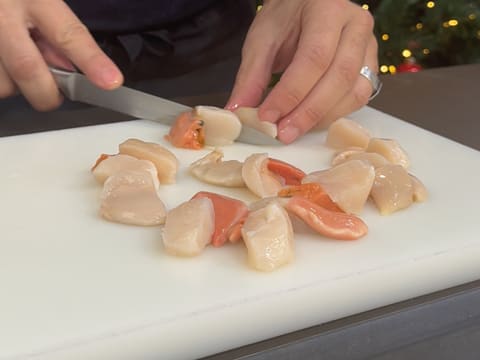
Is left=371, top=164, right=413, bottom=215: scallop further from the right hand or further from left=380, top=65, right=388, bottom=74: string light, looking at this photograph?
left=380, top=65, right=388, bottom=74: string light

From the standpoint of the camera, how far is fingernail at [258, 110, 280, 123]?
0.99 metres

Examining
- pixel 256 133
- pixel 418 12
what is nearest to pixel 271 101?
pixel 256 133

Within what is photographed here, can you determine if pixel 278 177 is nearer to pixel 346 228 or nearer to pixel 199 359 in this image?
pixel 346 228

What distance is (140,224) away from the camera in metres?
0.71

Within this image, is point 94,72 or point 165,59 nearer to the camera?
point 94,72

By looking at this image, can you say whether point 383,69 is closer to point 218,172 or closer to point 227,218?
point 218,172

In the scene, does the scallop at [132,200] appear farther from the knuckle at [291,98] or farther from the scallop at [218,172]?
the knuckle at [291,98]

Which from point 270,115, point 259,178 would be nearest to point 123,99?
point 270,115

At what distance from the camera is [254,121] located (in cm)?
99

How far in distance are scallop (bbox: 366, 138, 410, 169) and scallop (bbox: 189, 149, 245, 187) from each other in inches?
7.3

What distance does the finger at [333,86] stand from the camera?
0.98 metres

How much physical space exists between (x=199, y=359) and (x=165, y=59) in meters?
0.85

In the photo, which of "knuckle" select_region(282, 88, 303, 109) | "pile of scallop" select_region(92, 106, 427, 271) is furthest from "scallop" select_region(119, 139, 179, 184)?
"knuckle" select_region(282, 88, 303, 109)

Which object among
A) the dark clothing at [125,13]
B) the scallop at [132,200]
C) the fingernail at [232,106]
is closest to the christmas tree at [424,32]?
the dark clothing at [125,13]
